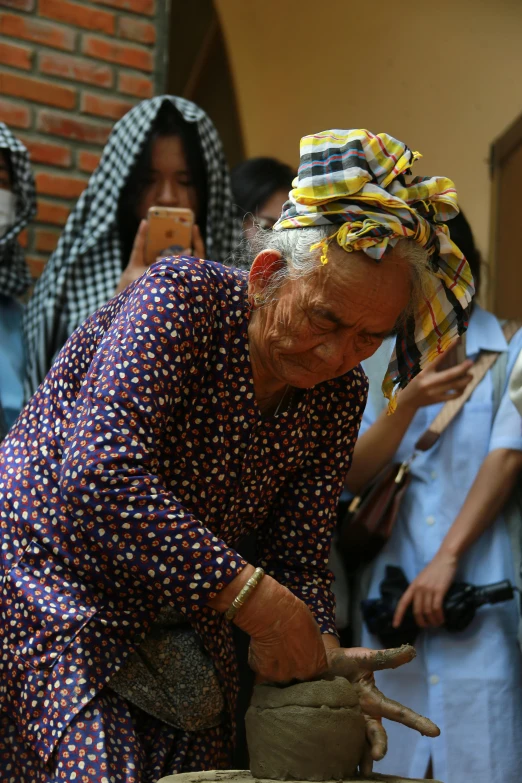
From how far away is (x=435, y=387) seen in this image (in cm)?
273

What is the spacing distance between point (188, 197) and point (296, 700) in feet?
6.07

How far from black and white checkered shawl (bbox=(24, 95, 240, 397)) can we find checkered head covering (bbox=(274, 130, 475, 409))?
4.27 feet

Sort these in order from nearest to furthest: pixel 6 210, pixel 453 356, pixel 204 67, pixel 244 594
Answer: pixel 244 594 → pixel 453 356 → pixel 6 210 → pixel 204 67

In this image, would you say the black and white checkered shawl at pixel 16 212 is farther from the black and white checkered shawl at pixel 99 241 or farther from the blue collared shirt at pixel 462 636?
the blue collared shirt at pixel 462 636

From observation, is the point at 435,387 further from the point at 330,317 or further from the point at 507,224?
the point at 507,224

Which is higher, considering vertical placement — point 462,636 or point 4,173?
point 4,173

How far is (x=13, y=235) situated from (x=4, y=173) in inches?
7.6

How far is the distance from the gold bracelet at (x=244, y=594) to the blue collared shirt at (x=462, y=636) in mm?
1190

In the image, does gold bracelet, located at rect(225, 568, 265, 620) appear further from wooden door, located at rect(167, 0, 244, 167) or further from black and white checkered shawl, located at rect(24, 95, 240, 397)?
wooden door, located at rect(167, 0, 244, 167)

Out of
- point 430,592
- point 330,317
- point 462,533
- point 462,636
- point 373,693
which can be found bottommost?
point 462,636

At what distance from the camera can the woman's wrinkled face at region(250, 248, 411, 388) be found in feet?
5.76

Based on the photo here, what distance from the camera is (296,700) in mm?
1728

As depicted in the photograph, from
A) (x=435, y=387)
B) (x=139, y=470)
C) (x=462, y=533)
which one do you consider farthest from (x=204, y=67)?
(x=139, y=470)

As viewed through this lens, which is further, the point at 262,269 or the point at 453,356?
the point at 453,356
